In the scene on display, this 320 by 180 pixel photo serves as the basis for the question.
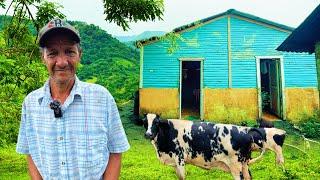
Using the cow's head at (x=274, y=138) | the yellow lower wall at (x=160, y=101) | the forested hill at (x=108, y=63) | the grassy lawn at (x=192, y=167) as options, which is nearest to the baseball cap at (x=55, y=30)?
the cow's head at (x=274, y=138)

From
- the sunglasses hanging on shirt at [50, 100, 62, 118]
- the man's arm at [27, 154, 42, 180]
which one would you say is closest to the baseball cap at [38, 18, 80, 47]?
the sunglasses hanging on shirt at [50, 100, 62, 118]

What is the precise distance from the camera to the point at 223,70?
61.1 feet

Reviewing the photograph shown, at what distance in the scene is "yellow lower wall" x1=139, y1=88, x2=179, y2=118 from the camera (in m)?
18.4

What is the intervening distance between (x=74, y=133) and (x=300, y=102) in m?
17.1

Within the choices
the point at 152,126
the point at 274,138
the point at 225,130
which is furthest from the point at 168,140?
the point at 274,138

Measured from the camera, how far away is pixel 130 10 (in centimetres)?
1039

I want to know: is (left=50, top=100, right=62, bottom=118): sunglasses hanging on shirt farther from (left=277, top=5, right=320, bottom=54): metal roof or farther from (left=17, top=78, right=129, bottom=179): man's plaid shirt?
(left=277, top=5, right=320, bottom=54): metal roof

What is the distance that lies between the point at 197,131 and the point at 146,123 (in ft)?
3.47

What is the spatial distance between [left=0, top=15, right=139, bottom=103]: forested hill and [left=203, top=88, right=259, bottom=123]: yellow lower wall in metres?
9.14

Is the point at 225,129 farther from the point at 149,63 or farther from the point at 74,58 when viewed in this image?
the point at 149,63

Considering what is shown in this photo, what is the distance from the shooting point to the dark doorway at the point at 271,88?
1856 centimetres

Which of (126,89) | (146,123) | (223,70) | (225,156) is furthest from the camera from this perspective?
(126,89)

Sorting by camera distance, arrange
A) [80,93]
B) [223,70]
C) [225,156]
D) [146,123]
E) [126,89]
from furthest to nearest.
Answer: [126,89], [223,70], [146,123], [225,156], [80,93]

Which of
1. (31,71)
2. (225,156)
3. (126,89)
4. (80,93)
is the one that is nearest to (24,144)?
(80,93)
